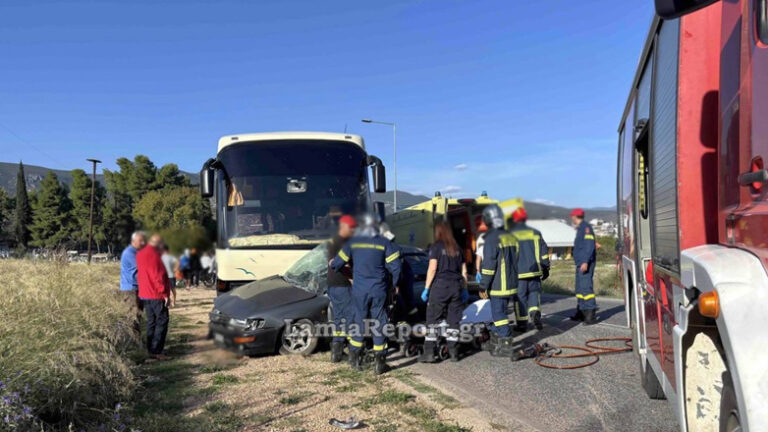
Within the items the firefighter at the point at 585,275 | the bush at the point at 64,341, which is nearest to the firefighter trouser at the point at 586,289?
the firefighter at the point at 585,275

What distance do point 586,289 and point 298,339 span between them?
4.89 metres

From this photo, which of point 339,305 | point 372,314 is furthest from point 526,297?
point 339,305

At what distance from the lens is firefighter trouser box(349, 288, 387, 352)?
6.11 m

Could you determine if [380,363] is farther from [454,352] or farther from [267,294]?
[267,294]

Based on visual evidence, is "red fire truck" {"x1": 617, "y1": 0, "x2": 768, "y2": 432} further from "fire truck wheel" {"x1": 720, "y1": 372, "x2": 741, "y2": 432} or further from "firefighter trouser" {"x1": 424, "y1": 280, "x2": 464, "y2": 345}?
"firefighter trouser" {"x1": 424, "y1": 280, "x2": 464, "y2": 345}

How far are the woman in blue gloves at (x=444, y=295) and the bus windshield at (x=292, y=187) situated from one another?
1201 millimetres

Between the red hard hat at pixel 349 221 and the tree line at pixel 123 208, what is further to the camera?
the red hard hat at pixel 349 221

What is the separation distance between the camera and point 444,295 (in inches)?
258

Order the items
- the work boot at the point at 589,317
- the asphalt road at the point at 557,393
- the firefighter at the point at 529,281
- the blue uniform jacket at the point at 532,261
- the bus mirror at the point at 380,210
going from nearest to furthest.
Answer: the blue uniform jacket at the point at 532,261 < the asphalt road at the point at 557,393 < the firefighter at the point at 529,281 < the bus mirror at the point at 380,210 < the work boot at the point at 589,317

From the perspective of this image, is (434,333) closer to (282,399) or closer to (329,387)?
(329,387)

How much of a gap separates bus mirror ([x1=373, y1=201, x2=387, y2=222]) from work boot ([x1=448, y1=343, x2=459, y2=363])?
1869mm

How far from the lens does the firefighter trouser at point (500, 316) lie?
6098 mm

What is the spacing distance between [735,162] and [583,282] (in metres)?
6.96

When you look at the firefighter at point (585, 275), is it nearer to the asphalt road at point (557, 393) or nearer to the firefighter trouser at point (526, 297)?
the asphalt road at point (557, 393)
